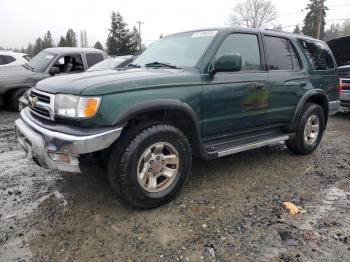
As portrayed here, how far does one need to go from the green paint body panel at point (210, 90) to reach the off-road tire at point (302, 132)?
28 centimetres

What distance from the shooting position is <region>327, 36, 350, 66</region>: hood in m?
10.0

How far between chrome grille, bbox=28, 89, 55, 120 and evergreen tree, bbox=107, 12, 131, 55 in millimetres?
47906

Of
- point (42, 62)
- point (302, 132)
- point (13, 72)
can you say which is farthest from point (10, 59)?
point (302, 132)

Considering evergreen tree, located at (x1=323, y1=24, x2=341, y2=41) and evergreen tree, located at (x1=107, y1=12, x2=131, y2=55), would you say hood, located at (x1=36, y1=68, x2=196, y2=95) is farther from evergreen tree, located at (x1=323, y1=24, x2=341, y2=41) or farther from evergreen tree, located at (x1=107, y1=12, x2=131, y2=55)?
evergreen tree, located at (x1=323, y1=24, x2=341, y2=41)

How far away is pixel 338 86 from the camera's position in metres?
5.86

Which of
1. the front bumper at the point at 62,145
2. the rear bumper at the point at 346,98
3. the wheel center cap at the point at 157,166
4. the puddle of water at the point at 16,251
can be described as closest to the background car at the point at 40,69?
the front bumper at the point at 62,145

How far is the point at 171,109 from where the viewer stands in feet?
11.3

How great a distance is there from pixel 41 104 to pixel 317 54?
4265 mm

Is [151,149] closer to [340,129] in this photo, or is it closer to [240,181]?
[240,181]

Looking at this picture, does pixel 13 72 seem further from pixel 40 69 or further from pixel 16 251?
pixel 16 251

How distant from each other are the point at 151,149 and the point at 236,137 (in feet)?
4.29

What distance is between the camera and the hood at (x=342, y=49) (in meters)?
10.0

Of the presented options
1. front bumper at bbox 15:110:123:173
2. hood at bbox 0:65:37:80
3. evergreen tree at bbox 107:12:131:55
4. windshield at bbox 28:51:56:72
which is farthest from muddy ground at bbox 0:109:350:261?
evergreen tree at bbox 107:12:131:55

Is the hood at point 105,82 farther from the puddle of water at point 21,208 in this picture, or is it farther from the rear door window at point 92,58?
the rear door window at point 92,58
